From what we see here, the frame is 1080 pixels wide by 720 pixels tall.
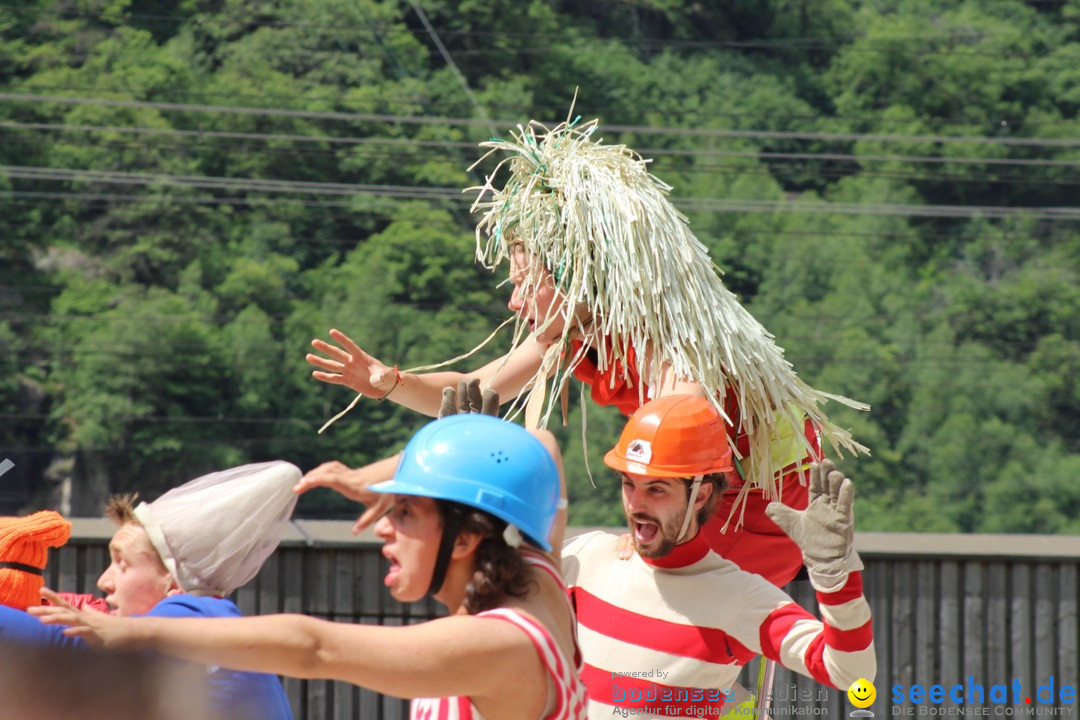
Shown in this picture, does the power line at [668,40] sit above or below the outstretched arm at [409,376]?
below

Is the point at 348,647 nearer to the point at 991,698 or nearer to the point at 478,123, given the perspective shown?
the point at 991,698

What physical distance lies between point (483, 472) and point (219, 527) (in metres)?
0.51

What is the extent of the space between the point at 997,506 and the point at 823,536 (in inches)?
1184

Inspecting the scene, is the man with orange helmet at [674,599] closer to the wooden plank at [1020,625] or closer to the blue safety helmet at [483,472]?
the blue safety helmet at [483,472]

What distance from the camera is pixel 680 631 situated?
275cm

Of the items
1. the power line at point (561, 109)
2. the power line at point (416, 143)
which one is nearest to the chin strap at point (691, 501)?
the power line at point (416, 143)

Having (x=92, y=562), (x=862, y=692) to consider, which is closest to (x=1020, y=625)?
(x=862, y=692)

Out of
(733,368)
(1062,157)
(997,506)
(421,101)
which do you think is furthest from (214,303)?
(733,368)

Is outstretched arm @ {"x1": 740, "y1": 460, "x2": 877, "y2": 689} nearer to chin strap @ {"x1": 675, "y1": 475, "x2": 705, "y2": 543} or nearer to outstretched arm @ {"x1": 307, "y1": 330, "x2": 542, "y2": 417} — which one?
chin strap @ {"x1": 675, "y1": 475, "x2": 705, "y2": 543}

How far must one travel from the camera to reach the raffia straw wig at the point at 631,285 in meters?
3.03

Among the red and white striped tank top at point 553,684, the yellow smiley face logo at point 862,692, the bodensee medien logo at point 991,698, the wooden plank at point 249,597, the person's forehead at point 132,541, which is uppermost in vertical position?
the person's forehead at point 132,541

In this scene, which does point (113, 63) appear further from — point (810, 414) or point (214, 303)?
point (810, 414)

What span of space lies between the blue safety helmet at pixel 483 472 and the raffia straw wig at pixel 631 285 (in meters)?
1.04

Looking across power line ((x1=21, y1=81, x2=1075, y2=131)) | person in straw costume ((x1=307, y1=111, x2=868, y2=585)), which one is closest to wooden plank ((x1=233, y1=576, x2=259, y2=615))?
person in straw costume ((x1=307, y1=111, x2=868, y2=585))
